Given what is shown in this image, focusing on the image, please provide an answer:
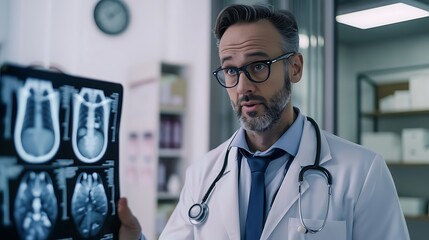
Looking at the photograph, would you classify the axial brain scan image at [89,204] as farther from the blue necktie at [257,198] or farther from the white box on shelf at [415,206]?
the white box on shelf at [415,206]

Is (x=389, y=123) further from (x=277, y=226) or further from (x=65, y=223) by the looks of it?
(x=65, y=223)

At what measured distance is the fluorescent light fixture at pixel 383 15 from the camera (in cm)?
166

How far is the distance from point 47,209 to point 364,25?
1.62m

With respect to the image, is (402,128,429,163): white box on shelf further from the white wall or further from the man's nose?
the man's nose

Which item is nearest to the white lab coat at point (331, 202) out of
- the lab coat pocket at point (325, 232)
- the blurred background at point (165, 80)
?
the lab coat pocket at point (325, 232)

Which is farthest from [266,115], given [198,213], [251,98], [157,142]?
[157,142]

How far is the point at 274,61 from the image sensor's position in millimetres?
938

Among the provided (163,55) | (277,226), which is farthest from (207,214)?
(163,55)

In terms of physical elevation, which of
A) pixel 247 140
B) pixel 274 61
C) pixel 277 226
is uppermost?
pixel 274 61

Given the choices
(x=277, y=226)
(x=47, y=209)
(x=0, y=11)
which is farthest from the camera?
(x=0, y=11)

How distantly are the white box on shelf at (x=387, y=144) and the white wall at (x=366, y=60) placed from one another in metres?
0.10

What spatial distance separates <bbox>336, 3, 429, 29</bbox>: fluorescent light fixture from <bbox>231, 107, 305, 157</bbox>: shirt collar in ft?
2.38

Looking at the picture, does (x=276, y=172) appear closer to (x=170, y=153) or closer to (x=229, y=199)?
(x=229, y=199)

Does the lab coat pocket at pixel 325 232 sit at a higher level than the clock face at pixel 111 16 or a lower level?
lower
